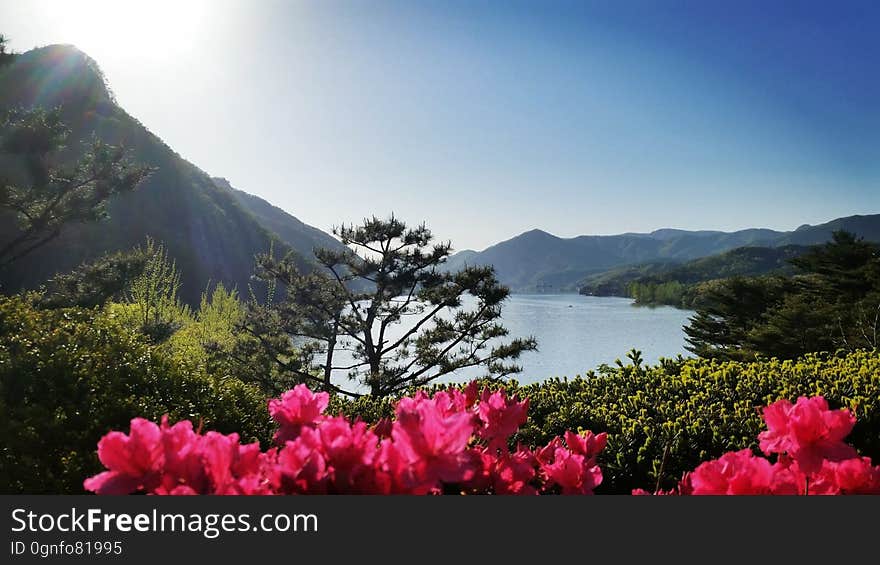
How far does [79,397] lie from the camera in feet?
7.45

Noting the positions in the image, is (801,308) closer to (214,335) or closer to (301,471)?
(214,335)

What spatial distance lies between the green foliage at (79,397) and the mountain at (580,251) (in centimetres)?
5380

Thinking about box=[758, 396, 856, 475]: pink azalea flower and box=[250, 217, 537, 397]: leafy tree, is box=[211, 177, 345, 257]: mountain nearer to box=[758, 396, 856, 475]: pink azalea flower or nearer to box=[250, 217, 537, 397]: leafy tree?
box=[250, 217, 537, 397]: leafy tree

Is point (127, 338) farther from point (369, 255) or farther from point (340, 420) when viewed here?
point (369, 255)

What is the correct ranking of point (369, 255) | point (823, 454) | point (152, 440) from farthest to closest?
point (369, 255)
point (823, 454)
point (152, 440)

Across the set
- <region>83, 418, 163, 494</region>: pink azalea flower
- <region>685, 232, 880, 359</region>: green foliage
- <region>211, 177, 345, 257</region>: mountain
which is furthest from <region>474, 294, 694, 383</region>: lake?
<region>211, 177, 345, 257</region>: mountain

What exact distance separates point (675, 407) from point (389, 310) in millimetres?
5937

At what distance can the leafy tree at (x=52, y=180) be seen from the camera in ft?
24.0

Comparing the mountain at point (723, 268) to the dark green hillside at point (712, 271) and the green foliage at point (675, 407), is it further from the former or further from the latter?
the green foliage at point (675, 407)

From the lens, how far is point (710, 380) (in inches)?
128

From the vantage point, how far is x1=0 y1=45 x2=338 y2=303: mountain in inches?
895

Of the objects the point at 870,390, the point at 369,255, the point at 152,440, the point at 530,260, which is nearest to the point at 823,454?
the point at 152,440

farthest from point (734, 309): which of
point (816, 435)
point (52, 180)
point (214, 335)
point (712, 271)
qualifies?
point (712, 271)

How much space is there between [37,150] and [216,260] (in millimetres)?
26308
